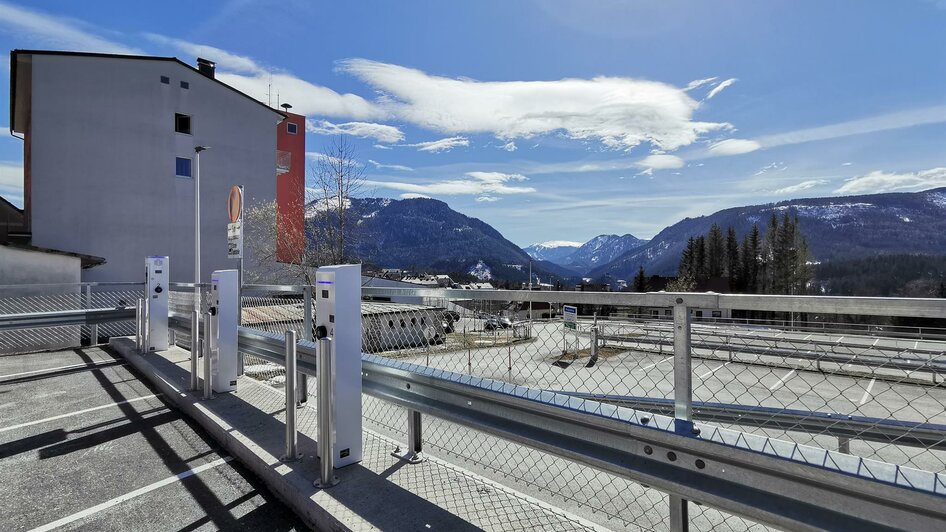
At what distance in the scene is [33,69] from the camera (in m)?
22.5

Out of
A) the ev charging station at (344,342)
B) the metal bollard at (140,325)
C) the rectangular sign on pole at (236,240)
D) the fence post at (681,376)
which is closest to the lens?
the fence post at (681,376)

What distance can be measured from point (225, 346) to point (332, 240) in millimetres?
23235

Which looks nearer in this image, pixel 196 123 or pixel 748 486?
pixel 748 486

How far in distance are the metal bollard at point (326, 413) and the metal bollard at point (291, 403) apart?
1.33 ft

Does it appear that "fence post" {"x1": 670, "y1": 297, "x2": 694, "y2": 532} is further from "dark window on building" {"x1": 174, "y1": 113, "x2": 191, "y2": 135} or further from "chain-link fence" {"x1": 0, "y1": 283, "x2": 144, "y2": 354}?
"dark window on building" {"x1": 174, "y1": 113, "x2": 191, "y2": 135}

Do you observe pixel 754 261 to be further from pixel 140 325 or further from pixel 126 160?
pixel 140 325

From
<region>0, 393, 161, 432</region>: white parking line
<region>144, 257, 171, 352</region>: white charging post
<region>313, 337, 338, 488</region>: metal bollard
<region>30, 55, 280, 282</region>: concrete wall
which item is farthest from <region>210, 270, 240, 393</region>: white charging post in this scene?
<region>30, 55, 280, 282</region>: concrete wall

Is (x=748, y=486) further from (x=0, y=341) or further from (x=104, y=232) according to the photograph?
(x=104, y=232)

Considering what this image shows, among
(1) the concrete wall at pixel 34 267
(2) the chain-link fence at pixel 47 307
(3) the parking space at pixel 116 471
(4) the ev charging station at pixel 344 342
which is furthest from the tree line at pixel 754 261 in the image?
(4) the ev charging station at pixel 344 342

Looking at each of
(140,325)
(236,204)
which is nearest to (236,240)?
(236,204)

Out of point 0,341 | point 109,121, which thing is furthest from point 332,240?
point 0,341

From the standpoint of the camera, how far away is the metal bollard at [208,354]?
5.26m

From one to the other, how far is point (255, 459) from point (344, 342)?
4.34 ft

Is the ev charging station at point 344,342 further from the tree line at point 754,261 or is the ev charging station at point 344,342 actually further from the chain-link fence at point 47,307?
the tree line at point 754,261
